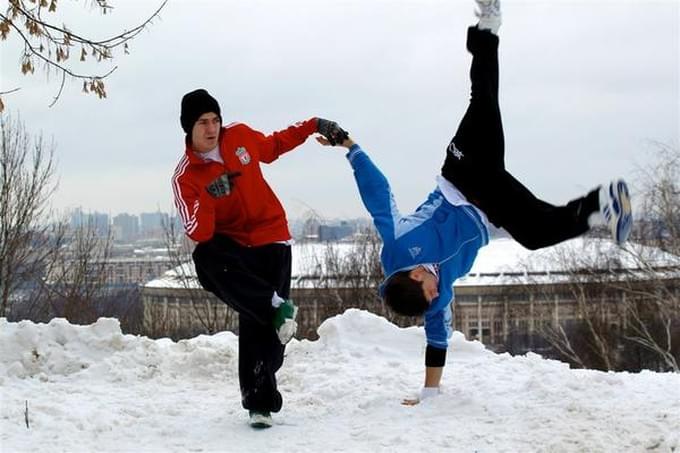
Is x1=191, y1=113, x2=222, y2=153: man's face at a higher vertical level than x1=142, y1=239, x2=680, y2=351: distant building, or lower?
higher

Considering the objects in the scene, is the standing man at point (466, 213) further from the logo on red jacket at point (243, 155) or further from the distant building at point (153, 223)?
the distant building at point (153, 223)

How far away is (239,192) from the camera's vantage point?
4.07 m

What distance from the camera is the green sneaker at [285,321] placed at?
396cm

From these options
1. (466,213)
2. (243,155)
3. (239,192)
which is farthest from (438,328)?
(243,155)

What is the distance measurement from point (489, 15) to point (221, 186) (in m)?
1.82

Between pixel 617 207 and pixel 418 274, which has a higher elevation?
pixel 617 207

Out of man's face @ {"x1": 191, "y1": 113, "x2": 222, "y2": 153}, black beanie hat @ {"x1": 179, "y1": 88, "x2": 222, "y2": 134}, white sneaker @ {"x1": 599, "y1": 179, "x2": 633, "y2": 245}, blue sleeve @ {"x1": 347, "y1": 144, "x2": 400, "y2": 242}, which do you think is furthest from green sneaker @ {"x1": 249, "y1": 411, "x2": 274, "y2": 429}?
white sneaker @ {"x1": 599, "y1": 179, "x2": 633, "y2": 245}

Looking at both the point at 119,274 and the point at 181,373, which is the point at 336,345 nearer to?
the point at 181,373

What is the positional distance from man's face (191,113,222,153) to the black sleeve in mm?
1762

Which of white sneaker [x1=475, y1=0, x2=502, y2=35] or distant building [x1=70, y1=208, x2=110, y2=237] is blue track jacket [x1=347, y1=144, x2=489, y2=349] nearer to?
white sneaker [x1=475, y1=0, x2=502, y2=35]

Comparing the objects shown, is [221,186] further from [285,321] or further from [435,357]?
[435,357]

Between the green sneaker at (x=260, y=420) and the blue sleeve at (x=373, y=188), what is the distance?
119cm

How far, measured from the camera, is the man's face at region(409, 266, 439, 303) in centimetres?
392

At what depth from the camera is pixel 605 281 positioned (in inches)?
1054
